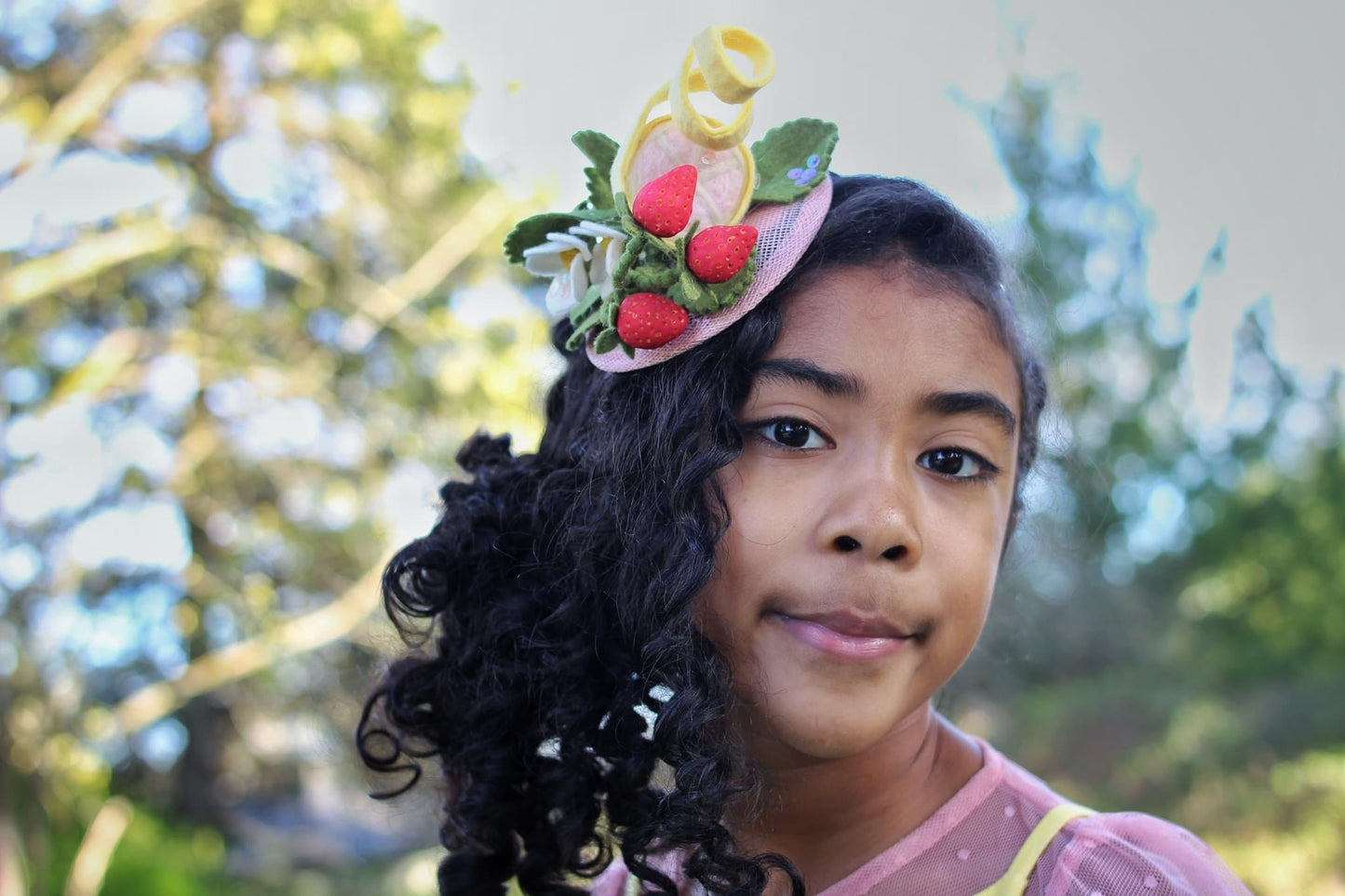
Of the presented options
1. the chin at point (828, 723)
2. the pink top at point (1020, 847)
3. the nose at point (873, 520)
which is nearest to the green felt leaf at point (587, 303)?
the nose at point (873, 520)

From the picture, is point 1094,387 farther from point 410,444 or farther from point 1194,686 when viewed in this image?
point 410,444

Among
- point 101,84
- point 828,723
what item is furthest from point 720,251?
point 101,84

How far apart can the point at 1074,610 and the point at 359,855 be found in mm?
8294

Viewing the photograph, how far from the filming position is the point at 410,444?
7.15 m

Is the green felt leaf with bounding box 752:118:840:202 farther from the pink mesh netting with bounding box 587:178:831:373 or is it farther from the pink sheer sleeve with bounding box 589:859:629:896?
the pink sheer sleeve with bounding box 589:859:629:896

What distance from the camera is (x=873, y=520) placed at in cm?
149

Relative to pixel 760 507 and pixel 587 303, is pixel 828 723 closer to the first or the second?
pixel 760 507

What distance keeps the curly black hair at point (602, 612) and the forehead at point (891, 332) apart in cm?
3

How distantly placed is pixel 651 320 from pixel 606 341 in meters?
0.09

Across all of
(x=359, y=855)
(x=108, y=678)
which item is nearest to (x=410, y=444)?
(x=108, y=678)

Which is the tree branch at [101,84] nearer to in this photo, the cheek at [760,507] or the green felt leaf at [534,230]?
the green felt leaf at [534,230]

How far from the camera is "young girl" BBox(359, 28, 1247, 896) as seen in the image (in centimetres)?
154

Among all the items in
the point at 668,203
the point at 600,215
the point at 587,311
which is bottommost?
the point at 587,311

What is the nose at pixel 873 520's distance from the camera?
1490 millimetres
